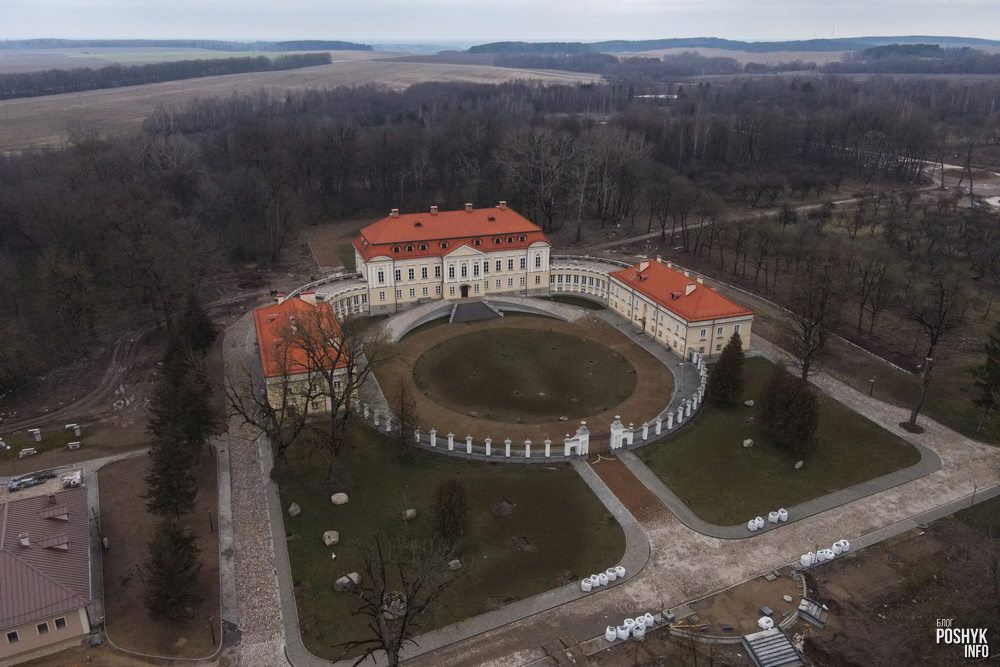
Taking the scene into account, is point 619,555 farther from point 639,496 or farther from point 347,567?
point 347,567

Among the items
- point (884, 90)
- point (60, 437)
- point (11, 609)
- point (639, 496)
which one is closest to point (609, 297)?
point (639, 496)

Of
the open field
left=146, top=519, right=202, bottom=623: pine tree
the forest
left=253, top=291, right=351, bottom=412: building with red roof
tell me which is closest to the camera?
left=146, top=519, right=202, bottom=623: pine tree

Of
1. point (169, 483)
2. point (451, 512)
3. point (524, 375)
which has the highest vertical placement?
point (169, 483)

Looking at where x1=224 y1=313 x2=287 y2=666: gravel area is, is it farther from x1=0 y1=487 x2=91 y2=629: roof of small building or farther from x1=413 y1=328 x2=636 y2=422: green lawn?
x1=413 y1=328 x2=636 y2=422: green lawn

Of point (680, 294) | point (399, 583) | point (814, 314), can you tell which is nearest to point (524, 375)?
point (680, 294)

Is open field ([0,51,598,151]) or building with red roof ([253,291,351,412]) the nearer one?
building with red roof ([253,291,351,412])

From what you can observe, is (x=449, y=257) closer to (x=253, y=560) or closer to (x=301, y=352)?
(x=301, y=352)

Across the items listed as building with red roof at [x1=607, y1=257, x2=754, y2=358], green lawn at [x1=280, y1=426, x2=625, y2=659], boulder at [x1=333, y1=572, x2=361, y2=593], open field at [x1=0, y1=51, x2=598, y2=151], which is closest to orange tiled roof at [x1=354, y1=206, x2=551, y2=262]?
building with red roof at [x1=607, y1=257, x2=754, y2=358]

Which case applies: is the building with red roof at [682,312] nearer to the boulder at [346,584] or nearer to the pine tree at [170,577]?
the boulder at [346,584]
